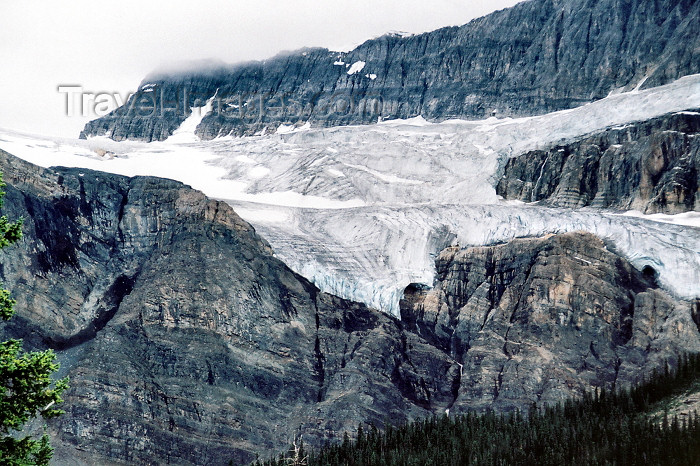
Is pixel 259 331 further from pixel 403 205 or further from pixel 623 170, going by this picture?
pixel 623 170

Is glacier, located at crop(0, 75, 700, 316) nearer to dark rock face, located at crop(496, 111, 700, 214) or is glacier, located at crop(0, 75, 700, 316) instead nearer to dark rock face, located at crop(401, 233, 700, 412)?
dark rock face, located at crop(401, 233, 700, 412)

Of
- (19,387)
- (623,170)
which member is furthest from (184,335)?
(19,387)

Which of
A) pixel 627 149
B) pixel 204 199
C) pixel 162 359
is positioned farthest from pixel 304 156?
pixel 162 359

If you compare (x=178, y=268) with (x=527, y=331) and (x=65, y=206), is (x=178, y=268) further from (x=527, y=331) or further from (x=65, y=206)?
(x=527, y=331)

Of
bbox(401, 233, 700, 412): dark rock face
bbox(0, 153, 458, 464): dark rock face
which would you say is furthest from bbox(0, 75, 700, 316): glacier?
bbox(0, 153, 458, 464): dark rock face

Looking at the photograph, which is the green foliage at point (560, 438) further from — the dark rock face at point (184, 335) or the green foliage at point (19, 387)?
the green foliage at point (19, 387)

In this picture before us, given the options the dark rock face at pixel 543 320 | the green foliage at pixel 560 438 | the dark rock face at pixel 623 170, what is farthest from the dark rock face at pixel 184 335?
the dark rock face at pixel 623 170
